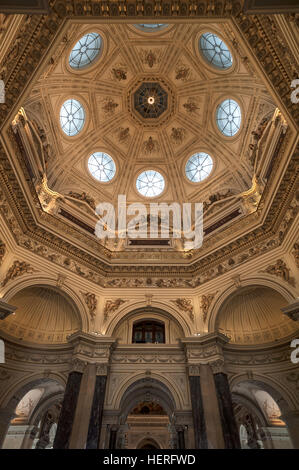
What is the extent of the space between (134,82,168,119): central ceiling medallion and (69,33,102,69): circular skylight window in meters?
3.79

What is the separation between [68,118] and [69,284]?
36.7 ft

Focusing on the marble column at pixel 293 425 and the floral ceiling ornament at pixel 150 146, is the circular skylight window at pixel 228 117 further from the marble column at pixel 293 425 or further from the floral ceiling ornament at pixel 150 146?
the marble column at pixel 293 425

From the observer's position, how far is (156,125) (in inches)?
838

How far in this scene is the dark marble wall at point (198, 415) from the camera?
1166 cm

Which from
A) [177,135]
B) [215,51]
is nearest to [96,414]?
[177,135]

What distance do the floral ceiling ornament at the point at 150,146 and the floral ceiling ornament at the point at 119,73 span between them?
4.50 metres

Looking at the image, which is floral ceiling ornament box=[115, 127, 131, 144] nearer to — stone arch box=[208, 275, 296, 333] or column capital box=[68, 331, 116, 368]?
stone arch box=[208, 275, 296, 333]

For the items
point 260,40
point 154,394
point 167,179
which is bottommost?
point 154,394

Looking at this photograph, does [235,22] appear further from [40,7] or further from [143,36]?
[143,36]

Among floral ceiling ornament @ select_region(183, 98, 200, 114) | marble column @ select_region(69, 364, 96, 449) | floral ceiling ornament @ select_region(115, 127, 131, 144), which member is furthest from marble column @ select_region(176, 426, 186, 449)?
floral ceiling ornament @ select_region(183, 98, 200, 114)

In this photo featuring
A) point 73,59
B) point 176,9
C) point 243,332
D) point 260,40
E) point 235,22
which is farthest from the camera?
point 73,59

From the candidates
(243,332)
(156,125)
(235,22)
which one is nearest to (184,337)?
(243,332)

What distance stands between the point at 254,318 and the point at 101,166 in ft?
47.7

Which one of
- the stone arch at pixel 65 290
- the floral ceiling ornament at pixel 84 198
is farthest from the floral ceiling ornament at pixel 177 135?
the stone arch at pixel 65 290
